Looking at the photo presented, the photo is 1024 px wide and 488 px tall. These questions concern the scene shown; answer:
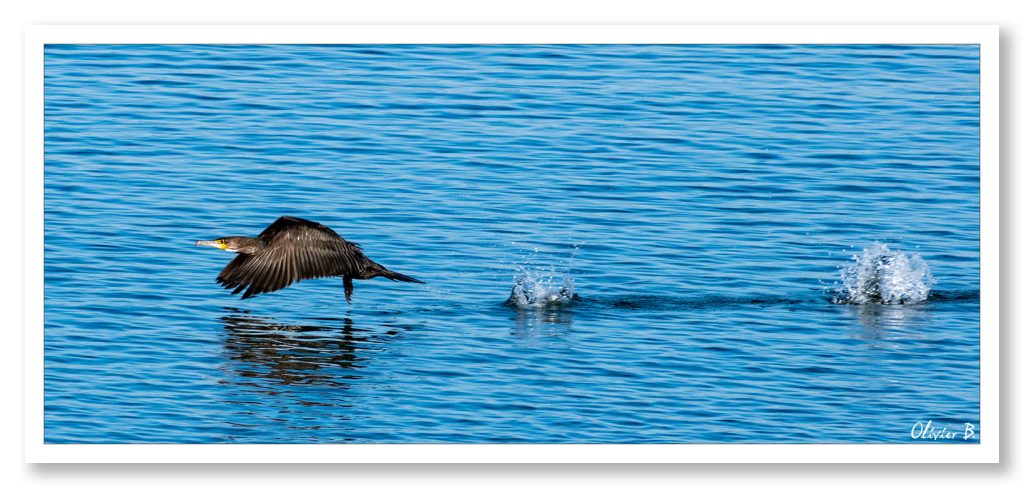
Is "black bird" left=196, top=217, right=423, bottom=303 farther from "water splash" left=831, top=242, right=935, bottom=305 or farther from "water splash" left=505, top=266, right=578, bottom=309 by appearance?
"water splash" left=831, top=242, right=935, bottom=305

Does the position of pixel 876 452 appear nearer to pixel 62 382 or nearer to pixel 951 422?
pixel 951 422

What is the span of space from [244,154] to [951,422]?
7004 millimetres

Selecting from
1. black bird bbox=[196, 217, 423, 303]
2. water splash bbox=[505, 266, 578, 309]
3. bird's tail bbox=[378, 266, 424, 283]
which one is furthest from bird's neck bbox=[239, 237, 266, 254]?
water splash bbox=[505, 266, 578, 309]

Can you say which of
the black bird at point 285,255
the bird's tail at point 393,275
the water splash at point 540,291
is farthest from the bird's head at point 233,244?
the water splash at point 540,291

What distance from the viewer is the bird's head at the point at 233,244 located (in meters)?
14.5

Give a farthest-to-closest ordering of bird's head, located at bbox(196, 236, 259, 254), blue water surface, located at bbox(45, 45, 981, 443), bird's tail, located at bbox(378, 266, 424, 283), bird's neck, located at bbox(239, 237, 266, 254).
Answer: bird's tail, located at bbox(378, 266, 424, 283) → bird's head, located at bbox(196, 236, 259, 254) → bird's neck, located at bbox(239, 237, 266, 254) → blue water surface, located at bbox(45, 45, 981, 443)

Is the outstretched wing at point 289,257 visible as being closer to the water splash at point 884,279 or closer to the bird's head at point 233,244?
the bird's head at point 233,244

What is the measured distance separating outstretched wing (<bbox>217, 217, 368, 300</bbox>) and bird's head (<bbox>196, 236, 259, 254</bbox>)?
7cm

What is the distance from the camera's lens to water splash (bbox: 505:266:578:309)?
15008 mm

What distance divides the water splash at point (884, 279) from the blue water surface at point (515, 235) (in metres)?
0.12

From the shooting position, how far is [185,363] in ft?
43.9

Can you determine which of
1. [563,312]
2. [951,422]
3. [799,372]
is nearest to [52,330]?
[563,312]
